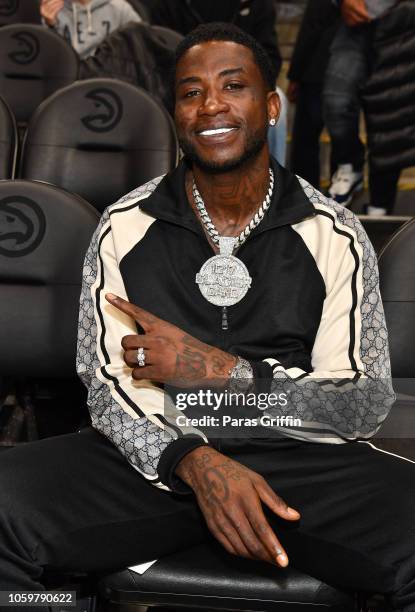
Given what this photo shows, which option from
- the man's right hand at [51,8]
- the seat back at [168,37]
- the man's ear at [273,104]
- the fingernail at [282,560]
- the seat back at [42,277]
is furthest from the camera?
the man's right hand at [51,8]

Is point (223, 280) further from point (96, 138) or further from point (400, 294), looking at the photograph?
point (96, 138)

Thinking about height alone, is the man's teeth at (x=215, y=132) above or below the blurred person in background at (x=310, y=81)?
below

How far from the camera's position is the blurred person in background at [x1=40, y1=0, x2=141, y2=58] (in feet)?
12.3

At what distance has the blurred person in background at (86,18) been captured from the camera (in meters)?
3.75

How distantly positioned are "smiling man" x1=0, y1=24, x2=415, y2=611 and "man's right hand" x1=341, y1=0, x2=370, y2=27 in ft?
6.19

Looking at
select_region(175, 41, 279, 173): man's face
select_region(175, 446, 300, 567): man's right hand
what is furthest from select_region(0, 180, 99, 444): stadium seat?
select_region(175, 446, 300, 567): man's right hand

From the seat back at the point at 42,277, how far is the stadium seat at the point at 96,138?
703 mm

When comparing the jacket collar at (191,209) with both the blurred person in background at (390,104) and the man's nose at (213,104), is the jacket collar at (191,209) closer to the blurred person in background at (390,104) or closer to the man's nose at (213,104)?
the man's nose at (213,104)

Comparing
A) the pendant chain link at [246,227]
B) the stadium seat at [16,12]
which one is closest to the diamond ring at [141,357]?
the pendant chain link at [246,227]

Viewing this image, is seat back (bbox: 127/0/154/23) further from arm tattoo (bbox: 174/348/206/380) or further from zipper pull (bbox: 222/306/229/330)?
arm tattoo (bbox: 174/348/206/380)

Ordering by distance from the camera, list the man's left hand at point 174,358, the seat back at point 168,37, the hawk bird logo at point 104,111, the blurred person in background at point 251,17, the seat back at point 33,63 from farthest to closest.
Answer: the blurred person in background at point 251,17 → the seat back at point 33,63 → the seat back at point 168,37 → the hawk bird logo at point 104,111 → the man's left hand at point 174,358

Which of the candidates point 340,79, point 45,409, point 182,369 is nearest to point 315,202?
point 182,369

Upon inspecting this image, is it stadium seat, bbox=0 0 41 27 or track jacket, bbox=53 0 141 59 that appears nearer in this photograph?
track jacket, bbox=53 0 141 59

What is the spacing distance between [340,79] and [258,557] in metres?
2.54
